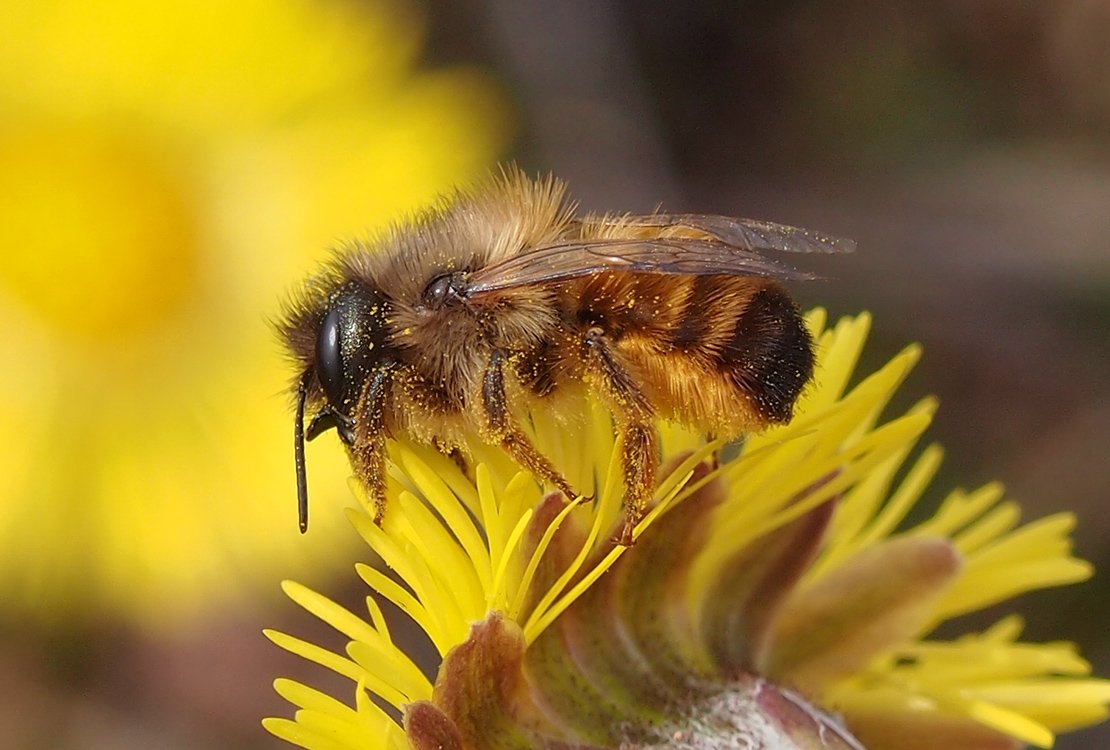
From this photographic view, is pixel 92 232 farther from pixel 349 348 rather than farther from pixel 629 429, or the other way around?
pixel 629 429

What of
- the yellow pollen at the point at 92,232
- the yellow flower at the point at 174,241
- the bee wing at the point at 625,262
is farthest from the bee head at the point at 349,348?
the yellow pollen at the point at 92,232

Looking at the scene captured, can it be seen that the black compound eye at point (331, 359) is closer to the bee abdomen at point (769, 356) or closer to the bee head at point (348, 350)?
the bee head at point (348, 350)

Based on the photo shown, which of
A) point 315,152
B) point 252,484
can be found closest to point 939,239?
point 315,152

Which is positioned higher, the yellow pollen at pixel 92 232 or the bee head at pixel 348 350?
the yellow pollen at pixel 92 232

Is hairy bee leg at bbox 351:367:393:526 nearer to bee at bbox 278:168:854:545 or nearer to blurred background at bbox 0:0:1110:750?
bee at bbox 278:168:854:545

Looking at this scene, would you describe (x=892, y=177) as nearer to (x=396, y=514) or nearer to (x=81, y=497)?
(x=81, y=497)

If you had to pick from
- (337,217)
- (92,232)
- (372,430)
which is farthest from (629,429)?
(337,217)
